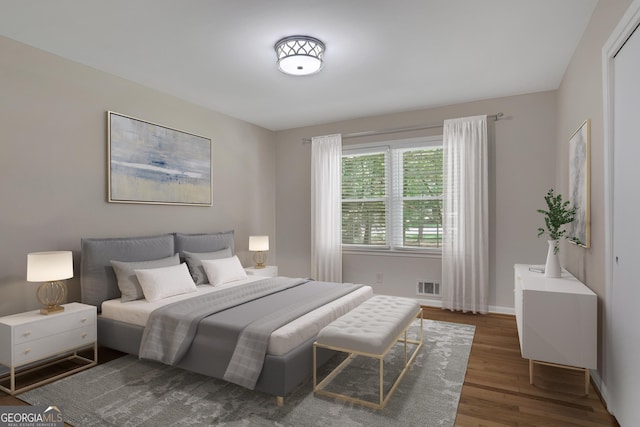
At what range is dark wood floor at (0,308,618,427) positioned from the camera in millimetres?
2158

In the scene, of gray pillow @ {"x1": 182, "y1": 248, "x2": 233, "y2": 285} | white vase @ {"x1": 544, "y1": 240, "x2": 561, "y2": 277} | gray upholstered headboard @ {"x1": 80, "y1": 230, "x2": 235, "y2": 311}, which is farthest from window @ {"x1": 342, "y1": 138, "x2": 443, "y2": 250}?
gray upholstered headboard @ {"x1": 80, "y1": 230, "x2": 235, "y2": 311}

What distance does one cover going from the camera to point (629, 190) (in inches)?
77.5

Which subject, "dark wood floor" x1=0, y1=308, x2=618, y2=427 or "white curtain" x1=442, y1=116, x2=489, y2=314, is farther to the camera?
"white curtain" x1=442, y1=116, x2=489, y2=314

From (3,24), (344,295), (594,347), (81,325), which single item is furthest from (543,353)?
(3,24)

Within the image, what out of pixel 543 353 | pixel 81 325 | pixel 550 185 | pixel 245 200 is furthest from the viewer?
pixel 245 200

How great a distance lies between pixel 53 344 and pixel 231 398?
1.50 meters

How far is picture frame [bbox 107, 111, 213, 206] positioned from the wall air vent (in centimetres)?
313

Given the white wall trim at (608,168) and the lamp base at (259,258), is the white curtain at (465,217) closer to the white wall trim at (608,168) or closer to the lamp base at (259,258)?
the white wall trim at (608,168)

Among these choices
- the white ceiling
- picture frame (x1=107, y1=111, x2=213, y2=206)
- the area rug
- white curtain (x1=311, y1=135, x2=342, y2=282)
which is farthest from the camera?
white curtain (x1=311, y1=135, x2=342, y2=282)

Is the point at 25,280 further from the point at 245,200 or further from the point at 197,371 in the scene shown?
the point at 245,200

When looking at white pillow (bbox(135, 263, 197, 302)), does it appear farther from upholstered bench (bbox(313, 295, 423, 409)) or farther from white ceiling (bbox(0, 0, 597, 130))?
white ceiling (bbox(0, 0, 597, 130))

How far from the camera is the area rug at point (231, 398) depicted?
216 centimetres

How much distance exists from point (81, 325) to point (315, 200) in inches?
136

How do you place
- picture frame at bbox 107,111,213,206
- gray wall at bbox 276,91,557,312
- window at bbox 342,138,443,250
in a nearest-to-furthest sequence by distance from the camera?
picture frame at bbox 107,111,213,206, gray wall at bbox 276,91,557,312, window at bbox 342,138,443,250
